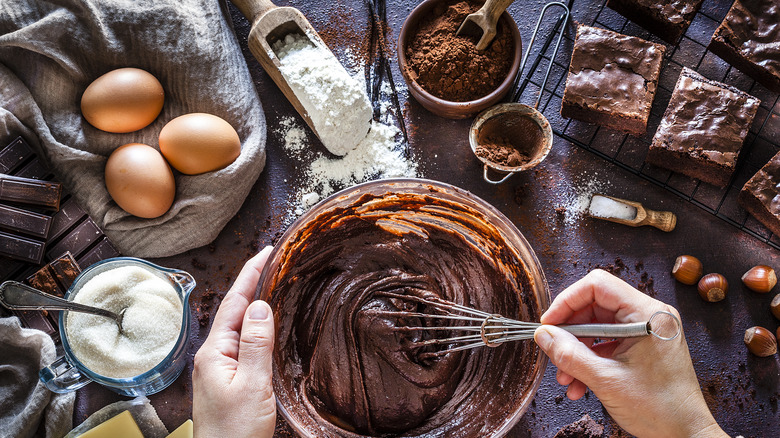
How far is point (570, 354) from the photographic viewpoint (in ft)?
5.54

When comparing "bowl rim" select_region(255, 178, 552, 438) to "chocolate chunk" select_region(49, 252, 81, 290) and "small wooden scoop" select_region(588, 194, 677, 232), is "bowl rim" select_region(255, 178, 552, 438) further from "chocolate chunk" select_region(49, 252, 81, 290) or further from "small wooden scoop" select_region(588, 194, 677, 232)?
"chocolate chunk" select_region(49, 252, 81, 290)

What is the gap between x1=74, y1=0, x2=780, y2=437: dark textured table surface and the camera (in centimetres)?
225

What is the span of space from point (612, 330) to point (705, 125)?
43.5 inches

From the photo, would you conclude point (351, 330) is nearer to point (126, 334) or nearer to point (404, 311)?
point (404, 311)

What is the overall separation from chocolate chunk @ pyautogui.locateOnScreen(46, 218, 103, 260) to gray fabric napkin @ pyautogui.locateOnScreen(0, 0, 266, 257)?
0.13ft

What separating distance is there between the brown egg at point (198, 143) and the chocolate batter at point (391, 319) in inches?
17.8

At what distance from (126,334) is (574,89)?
1.82 metres

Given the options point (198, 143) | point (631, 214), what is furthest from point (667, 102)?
point (198, 143)

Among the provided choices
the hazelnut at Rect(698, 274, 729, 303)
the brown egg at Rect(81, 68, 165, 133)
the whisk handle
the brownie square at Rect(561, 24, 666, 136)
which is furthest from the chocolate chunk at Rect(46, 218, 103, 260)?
the hazelnut at Rect(698, 274, 729, 303)

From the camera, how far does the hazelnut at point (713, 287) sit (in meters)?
2.25

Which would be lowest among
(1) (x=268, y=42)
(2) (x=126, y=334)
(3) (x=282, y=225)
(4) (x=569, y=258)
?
(2) (x=126, y=334)

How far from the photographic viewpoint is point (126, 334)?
208 cm

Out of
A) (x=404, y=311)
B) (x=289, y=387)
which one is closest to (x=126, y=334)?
(x=289, y=387)

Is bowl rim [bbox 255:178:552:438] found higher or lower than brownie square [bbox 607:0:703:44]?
lower
